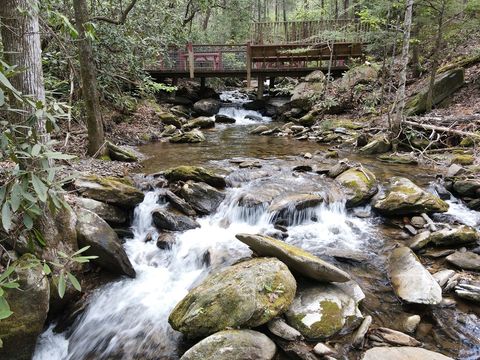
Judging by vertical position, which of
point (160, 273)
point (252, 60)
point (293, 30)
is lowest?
point (160, 273)

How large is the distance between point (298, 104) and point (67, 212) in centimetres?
1316

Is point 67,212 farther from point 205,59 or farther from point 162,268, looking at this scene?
point 205,59

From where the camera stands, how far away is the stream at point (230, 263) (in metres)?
3.67

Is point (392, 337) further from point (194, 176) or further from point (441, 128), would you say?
point (441, 128)

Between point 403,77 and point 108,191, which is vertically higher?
point 403,77

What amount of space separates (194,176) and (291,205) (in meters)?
2.08

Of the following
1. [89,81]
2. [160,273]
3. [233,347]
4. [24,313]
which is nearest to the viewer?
[233,347]

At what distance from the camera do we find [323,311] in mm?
3621

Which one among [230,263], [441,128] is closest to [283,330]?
[230,263]

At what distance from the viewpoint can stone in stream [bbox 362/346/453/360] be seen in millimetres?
3066

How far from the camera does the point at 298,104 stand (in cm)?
1591

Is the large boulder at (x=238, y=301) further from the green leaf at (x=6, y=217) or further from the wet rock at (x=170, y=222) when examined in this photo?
the wet rock at (x=170, y=222)

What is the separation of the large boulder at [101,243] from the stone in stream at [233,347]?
189cm

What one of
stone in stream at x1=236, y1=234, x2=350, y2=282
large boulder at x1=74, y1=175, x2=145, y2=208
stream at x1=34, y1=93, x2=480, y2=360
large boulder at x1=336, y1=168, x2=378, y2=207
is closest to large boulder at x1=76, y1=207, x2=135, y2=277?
stream at x1=34, y1=93, x2=480, y2=360
